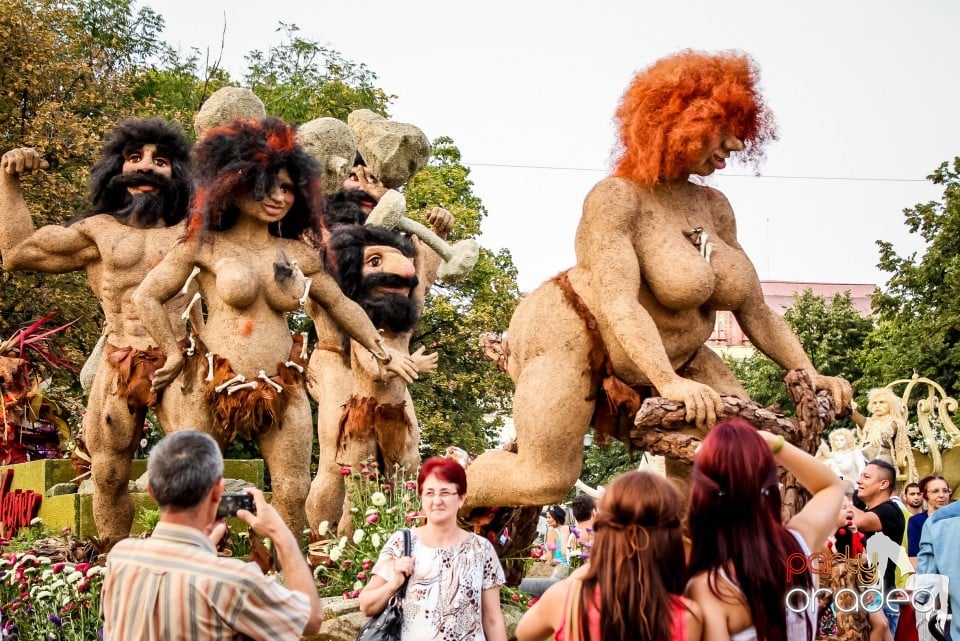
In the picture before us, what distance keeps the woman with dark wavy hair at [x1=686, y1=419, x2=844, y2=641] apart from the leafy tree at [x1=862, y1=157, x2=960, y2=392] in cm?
2583

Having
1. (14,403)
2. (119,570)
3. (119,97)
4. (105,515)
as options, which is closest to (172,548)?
(119,570)

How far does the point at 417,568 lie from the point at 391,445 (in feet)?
14.0

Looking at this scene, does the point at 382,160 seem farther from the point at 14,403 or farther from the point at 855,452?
the point at 855,452

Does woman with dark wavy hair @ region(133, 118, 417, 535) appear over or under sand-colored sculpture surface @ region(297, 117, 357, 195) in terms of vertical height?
under

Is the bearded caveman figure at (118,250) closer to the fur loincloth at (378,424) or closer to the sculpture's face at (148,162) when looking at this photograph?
the sculpture's face at (148,162)

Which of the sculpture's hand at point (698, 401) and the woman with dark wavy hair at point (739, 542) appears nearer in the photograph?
the woman with dark wavy hair at point (739, 542)

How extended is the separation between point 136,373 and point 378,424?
1682 millimetres

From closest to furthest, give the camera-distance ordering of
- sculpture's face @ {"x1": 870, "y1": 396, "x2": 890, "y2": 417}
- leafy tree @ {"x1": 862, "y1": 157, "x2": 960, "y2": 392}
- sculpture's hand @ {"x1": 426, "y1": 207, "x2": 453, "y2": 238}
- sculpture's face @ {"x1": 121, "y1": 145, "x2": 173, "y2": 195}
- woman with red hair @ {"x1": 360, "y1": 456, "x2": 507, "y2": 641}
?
woman with red hair @ {"x1": 360, "y1": 456, "x2": 507, "y2": 641} < sculpture's face @ {"x1": 121, "y1": 145, "x2": 173, "y2": 195} < sculpture's hand @ {"x1": 426, "y1": 207, "x2": 453, "y2": 238} < sculpture's face @ {"x1": 870, "y1": 396, "x2": 890, "y2": 417} < leafy tree @ {"x1": 862, "y1": 157, "x2": 960, "y2": 392}

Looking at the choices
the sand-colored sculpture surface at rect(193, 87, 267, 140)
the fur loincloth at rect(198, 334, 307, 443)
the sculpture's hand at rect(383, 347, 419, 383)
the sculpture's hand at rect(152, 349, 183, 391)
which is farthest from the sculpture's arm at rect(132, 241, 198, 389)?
the sand-colored sculpture surface at rect(193, 87, 267, 140)

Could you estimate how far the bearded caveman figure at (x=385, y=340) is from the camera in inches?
370

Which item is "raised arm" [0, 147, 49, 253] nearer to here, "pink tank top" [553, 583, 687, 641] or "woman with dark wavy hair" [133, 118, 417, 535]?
"woman with dark wavy hair" [133, 118, 417, 535]

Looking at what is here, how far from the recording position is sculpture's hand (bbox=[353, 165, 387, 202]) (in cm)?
1097

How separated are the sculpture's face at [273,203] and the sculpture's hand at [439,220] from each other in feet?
8.59

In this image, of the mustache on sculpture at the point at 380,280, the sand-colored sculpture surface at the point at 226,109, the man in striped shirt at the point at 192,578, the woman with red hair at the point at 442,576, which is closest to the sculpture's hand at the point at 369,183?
the sand-colored sculpture surface at the point at 226,109
